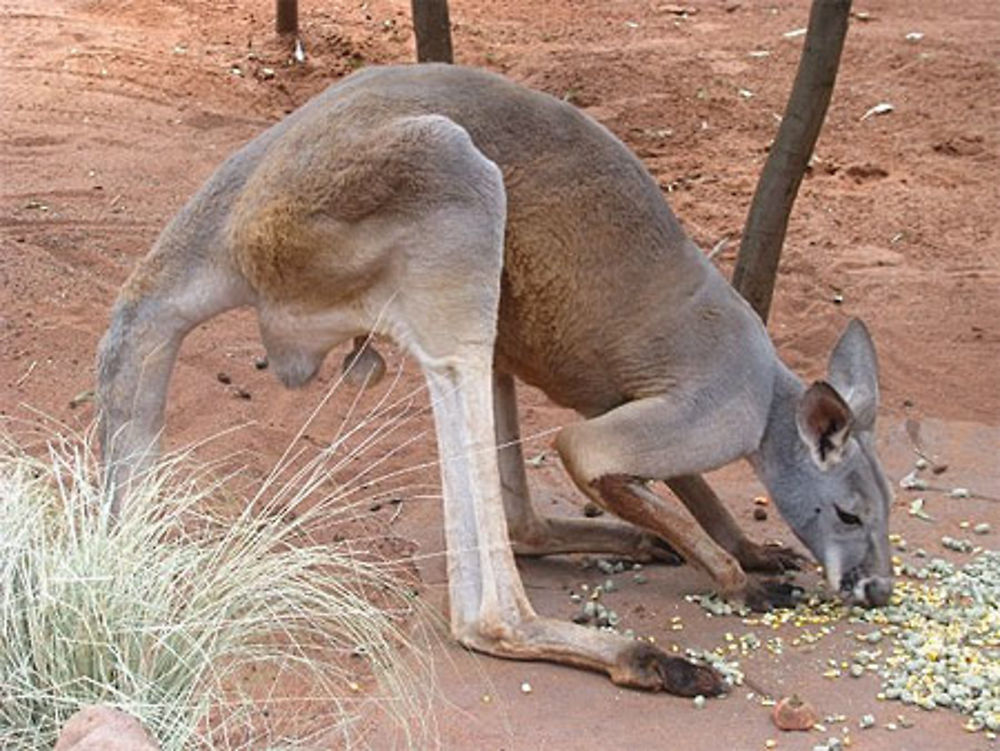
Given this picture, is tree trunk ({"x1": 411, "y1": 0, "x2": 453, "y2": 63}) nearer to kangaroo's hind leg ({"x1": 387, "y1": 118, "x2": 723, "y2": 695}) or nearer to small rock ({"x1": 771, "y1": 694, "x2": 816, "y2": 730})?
kangaroo's hind leg ({"x1": 387, "y1": 118, "x2": 723, "y2": 695})

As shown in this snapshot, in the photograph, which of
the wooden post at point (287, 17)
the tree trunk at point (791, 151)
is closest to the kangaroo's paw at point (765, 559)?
the tree trunk at point (791, 151)

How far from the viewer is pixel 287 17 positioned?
9734 mm

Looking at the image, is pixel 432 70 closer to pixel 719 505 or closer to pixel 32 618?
pixel 719 505

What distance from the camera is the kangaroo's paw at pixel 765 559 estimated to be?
4828 mm

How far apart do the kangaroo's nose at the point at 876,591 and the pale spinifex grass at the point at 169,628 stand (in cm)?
127

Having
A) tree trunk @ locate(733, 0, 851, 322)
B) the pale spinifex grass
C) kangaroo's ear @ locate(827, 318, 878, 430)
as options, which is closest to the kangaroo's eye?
kangaroo's ear @ locate(827, 318, 878, 430)

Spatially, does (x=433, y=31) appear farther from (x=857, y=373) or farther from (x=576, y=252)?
(x=857, y=373)

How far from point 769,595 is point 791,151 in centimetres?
171

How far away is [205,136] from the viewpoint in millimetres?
8266

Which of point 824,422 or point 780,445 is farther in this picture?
point 780,445

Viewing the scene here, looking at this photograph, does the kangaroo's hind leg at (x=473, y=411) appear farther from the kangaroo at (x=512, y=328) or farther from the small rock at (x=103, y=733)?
the small rock at (x=103, y=733)

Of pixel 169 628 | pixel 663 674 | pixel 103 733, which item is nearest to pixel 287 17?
pixel 663 674

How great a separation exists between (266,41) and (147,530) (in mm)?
6777

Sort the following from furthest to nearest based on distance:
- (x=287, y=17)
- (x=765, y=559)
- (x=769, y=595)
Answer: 1. (x=287, y=17)
2. (x=765, y=559)
3. (x=769, y=595)
